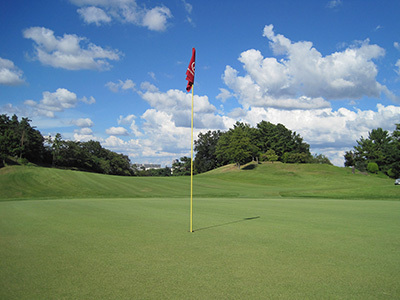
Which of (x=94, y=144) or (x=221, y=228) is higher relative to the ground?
(x=94, y=144)

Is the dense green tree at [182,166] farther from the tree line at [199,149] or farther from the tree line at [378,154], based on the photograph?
the tree line at [378,154]

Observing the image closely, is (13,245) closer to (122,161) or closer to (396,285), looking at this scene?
(396,285)

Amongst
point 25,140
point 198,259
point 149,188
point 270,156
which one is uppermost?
point 25,140

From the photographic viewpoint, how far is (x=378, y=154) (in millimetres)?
91375

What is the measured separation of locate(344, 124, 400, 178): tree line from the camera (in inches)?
3155

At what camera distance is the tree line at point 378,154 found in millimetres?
80125

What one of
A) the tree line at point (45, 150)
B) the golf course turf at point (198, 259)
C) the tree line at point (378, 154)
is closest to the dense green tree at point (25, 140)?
the tree line at point (45, 150)

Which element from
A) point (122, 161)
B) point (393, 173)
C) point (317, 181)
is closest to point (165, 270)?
point (317, 181)

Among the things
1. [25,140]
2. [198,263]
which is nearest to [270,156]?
[25,140]

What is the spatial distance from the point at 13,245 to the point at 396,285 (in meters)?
7.26

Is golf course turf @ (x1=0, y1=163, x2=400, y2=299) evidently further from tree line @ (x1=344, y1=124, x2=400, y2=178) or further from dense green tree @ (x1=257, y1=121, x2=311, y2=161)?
dense green tree @ (x1=257, y1=121, x2=311, y2=161)

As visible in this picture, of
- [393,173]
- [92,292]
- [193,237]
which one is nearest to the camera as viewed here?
[92,292]

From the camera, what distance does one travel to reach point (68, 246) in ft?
21.5

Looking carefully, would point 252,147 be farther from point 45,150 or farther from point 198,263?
point 198,263
